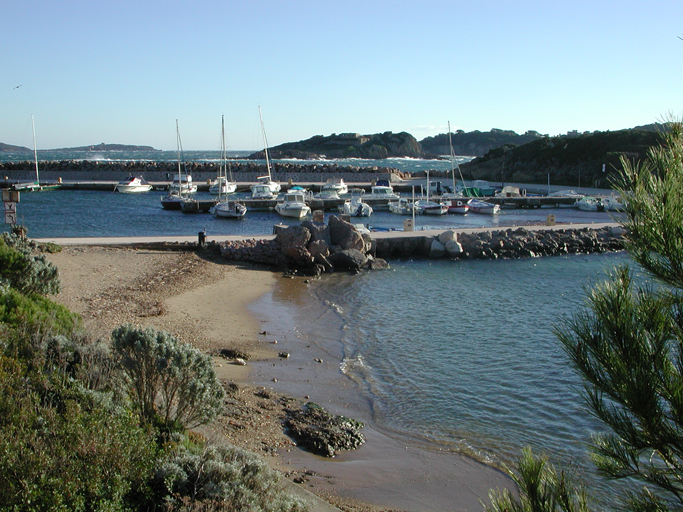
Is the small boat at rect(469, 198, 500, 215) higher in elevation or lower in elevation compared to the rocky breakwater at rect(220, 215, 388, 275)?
higher

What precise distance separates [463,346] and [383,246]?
15120 millimetres

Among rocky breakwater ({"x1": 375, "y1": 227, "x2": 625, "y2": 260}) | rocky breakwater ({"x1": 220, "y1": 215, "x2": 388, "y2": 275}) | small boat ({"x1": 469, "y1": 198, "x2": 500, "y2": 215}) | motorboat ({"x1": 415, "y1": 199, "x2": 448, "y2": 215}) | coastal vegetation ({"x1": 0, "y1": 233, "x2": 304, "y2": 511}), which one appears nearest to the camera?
coastal vegetation ({"x1": 0, "y1": 233, "x2": 304, "y2": 511})

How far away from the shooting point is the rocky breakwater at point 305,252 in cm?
2544

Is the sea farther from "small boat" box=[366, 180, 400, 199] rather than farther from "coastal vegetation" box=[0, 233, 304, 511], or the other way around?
"small boat" box=[366, 180, 400, 199]

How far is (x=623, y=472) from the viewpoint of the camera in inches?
168

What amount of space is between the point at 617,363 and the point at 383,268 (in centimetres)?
2286

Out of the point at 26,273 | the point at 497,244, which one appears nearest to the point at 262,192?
the point at 497,244

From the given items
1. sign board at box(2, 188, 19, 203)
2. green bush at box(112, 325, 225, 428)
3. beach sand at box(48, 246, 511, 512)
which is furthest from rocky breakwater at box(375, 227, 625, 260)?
green bush at box(112, 325, 225, 428)

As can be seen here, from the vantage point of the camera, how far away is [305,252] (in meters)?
25.3

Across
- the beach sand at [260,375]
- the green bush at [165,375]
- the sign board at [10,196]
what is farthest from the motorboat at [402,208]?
the green bush at [165,375]

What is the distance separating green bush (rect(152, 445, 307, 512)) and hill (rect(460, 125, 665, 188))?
72.7 meters

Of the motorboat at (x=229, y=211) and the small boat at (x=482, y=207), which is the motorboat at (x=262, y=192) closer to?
the motorboat at (x=229, y=211)

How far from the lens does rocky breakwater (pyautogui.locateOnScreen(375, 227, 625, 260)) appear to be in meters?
30.3

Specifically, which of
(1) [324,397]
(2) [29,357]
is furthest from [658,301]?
(1) [324,397]
